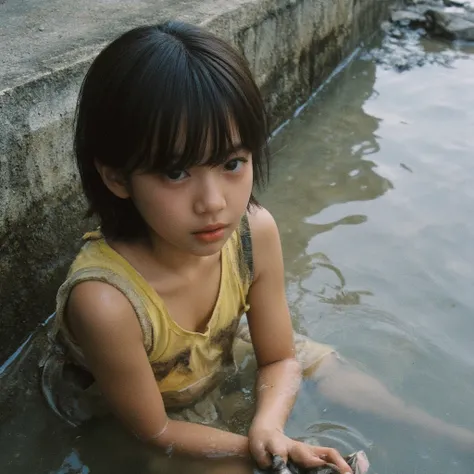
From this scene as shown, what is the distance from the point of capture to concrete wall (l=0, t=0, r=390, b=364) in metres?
2.17

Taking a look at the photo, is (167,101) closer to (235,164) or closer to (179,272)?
(235,164)

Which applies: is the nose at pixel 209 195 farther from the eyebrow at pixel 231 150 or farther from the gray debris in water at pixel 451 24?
the gray debris in water at pixel 451 24

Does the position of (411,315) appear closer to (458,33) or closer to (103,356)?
(103,356)

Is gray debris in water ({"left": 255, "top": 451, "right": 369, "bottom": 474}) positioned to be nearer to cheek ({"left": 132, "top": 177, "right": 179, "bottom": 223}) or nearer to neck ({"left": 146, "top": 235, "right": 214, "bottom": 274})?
neck ({"left": 146, "top": 235, "right": 214, "bottom": 274})

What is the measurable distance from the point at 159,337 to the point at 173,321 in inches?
2.1

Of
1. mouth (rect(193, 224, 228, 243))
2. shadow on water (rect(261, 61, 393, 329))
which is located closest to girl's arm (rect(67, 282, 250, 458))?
mouth (rect(193, 224, 228, 243))

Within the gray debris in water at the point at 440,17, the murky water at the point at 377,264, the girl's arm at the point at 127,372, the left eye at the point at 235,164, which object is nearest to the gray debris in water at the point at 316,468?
the girl's arm at the point at 127,372

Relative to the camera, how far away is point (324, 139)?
13.1ft

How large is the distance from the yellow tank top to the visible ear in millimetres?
178

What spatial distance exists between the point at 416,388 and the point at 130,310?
3.61 ft

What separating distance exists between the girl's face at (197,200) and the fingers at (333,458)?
0.55 metres

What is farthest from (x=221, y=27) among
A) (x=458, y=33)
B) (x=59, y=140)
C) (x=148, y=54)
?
(x=458, y=33)

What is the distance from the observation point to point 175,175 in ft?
5.22

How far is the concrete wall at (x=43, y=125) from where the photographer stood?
7.11 ft
